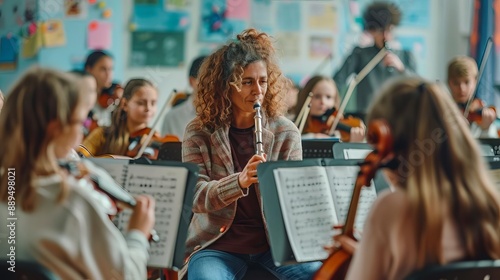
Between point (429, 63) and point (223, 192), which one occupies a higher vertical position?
point (429, 63)

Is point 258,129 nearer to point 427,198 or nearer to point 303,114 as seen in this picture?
point 427,198

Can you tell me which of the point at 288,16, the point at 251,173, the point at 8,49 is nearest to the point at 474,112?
the point at 288,16

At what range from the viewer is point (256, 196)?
7.10 feet

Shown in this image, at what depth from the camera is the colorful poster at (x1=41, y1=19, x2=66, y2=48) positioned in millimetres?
4613

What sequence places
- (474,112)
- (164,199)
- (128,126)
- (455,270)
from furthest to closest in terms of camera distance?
(474,112)
(128,126)
(164,199)
(455,270)

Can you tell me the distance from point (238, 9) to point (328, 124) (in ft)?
5.86

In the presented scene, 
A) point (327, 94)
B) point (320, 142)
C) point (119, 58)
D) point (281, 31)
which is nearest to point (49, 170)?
point (320, 142)

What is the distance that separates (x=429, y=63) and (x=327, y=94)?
2017 millimetres

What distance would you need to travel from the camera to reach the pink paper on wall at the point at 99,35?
15.7 feet

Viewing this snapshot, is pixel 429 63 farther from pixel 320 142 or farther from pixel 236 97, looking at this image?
pixel 236 97

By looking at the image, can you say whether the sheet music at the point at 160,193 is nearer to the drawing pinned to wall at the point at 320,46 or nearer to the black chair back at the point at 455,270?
the black chair back at the point at 455,270

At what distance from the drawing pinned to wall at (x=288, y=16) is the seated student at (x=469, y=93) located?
1.67 meters

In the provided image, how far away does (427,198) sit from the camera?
1.29m

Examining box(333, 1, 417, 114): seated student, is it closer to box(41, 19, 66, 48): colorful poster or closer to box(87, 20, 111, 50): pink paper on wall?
box(87, 20, 111, 50): pink paper on wall
